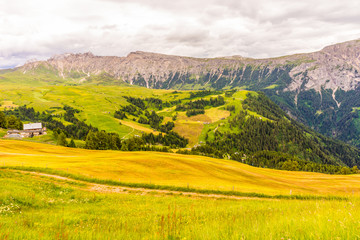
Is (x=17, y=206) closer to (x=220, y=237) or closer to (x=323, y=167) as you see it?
(x=220, y=237)

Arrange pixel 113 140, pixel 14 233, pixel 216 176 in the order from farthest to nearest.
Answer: pixel 113 140 < pixel 216 176 < pixel 14 233

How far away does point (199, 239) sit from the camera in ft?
15.9

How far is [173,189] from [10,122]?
6578 inches

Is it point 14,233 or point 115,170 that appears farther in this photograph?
point 115,170

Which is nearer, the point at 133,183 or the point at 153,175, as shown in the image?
the point at 133,183

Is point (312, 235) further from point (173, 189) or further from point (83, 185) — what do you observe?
point (83, 185)

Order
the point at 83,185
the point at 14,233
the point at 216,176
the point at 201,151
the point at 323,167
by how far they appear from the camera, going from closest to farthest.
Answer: the point at 14,233 → the point at 83,185 → the point at 216,176 → the point at 323,167 → the point at 201,151

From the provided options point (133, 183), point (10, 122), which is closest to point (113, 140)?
point (10, 122)

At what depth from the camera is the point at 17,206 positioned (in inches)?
502

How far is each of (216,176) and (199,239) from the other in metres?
49.2

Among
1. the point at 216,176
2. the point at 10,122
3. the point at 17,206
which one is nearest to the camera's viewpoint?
the point at 17,206

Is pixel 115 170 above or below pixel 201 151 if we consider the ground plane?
above

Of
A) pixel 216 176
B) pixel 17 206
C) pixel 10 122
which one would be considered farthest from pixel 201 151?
pixel 17 206

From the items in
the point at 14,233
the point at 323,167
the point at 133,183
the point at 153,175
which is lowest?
the point at 323,167
